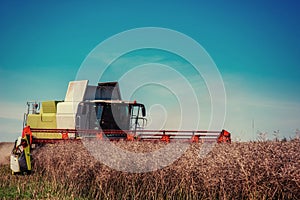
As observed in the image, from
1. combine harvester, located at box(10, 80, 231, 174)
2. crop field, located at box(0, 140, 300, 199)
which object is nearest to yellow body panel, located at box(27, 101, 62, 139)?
combine harvester, located at box(10, 80, 231, 174)

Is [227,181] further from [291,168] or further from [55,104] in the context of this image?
[55,104]

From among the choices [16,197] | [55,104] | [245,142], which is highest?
[55,104]

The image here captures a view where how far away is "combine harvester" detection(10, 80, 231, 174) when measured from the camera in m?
11.6

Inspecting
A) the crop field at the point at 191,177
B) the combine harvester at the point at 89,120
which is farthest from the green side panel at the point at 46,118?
the crop field at the point at 191,177

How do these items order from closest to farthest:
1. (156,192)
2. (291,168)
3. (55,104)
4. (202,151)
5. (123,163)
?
(291,168)
(156,192)
(123,163)
(202,151)
(55,104)

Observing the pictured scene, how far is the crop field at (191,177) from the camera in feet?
17.9

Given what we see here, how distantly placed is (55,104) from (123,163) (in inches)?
310

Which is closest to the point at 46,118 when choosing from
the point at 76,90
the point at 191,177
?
the point at 76,90

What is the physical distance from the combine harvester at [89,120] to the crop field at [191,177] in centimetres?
174

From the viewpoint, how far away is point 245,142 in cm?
683

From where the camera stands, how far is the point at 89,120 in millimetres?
13219

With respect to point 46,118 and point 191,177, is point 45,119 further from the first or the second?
point 191,177

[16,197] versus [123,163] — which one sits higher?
[123,163]

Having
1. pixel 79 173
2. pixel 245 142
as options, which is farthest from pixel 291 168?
pixel 79 173
